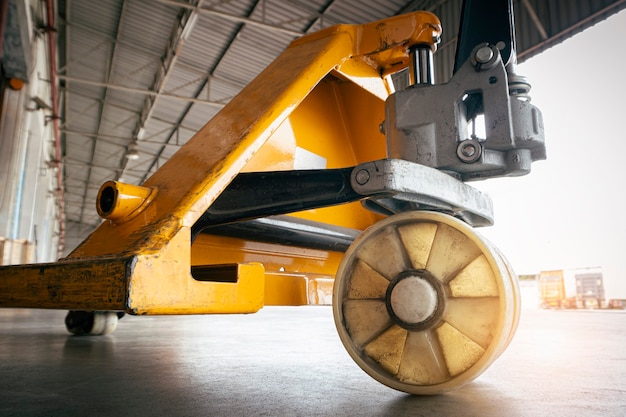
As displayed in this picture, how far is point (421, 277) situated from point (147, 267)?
86cm

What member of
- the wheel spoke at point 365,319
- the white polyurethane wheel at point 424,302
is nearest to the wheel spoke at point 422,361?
the white polyurethane wheel at point 424,302

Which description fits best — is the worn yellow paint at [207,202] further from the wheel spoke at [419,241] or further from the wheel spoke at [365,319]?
the wheel spoke at [419,241]

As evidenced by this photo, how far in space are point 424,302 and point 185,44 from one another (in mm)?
10904

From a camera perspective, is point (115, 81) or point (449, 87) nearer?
point (449, 87)

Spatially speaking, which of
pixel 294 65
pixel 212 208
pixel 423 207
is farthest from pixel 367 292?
pixel 294 65

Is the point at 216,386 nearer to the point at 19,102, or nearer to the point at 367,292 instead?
the point at 367,292

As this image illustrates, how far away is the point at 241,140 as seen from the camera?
152cm

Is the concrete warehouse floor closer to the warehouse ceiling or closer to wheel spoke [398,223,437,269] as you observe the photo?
wheel spoke [398,223,437,269]

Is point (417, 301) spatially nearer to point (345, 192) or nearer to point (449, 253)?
point (449, 253)

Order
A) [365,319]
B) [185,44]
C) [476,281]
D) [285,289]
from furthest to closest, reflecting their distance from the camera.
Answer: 1. [185,44]
2. [285,289]
3. [365,319]
4. [476,281]

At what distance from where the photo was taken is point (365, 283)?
1.68 m

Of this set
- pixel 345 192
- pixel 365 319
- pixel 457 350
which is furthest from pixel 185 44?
pixel 457 350

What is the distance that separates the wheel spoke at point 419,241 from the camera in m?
1.62

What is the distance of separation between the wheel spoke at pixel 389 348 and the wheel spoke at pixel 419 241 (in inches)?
9.2
